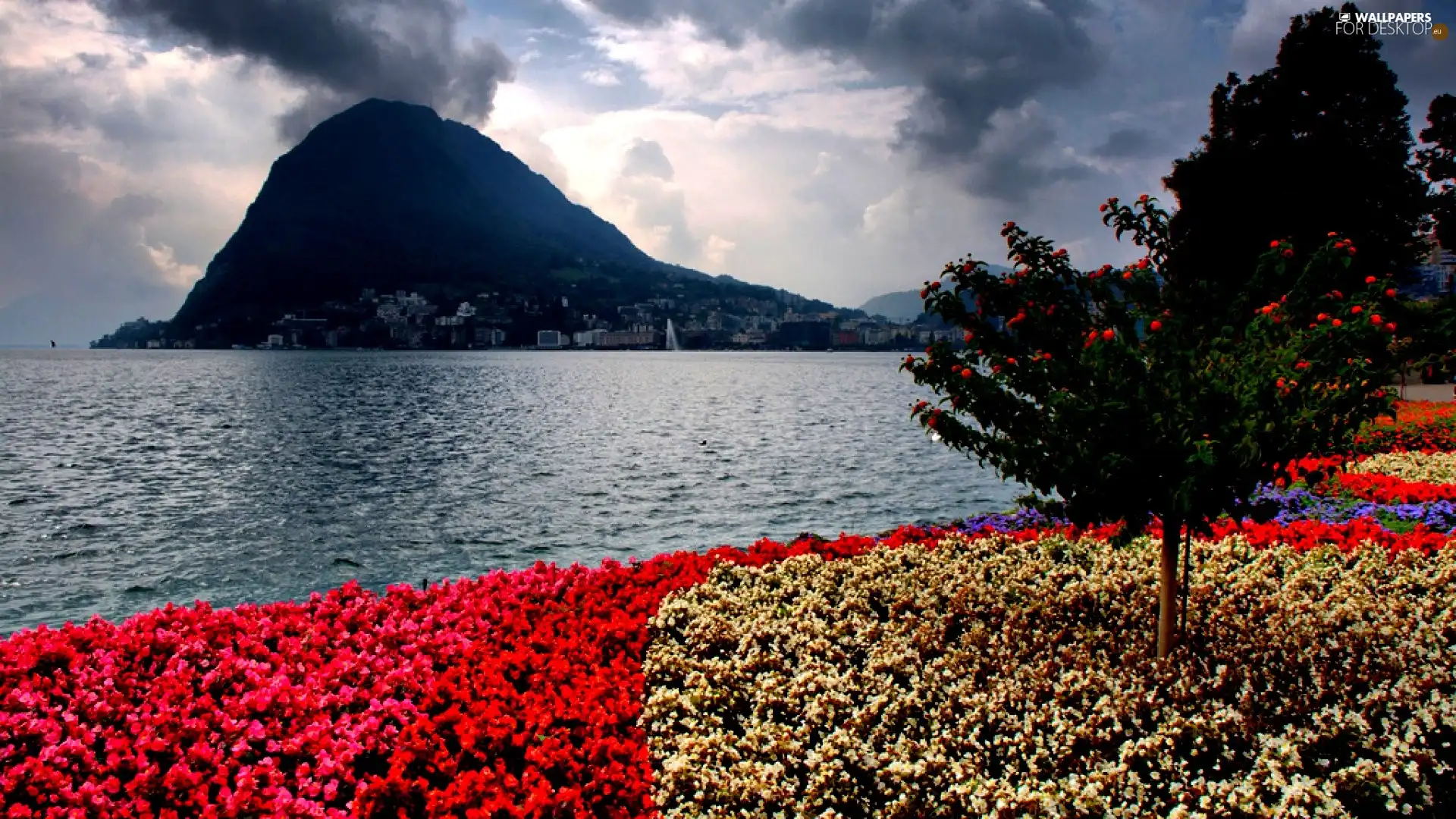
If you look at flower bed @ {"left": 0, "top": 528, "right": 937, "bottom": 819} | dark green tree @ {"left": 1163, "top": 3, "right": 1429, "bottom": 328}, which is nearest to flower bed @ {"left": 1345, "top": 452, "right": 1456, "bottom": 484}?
dark green tree @ {"left": 1163, "top": 3, "right": 1429, "bottom": 328}

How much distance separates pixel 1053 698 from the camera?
24.4 ft

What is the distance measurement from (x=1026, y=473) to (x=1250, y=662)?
106 inches

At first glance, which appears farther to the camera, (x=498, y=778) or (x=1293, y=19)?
(x=1293, y=19)

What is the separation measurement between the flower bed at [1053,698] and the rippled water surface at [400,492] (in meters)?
10.9

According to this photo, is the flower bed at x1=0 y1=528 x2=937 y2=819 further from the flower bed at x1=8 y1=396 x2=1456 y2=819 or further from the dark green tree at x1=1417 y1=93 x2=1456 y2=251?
the dark green tree at x1=1417 y1=93 x2=1456 y2=251

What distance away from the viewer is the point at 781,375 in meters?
142

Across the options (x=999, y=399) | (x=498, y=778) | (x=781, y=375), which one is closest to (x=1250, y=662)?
(x=999, y=399)

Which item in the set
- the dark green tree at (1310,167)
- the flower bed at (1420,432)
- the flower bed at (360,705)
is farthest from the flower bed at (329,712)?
the dark green tree at (1310,167)

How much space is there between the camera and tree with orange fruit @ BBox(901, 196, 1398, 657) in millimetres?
7117

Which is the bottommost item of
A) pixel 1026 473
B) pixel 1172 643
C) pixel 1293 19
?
pixel 1172 643

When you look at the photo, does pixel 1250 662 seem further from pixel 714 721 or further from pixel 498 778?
pixel 498 778

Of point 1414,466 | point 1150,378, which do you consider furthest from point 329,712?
point 1414,466

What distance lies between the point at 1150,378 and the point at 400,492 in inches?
971

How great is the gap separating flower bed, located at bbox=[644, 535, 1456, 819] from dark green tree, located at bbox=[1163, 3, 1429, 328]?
30.2 meters
